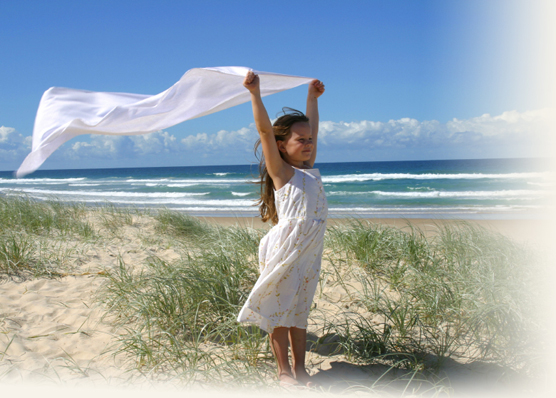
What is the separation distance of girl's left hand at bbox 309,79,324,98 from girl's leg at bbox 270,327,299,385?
1.64 m

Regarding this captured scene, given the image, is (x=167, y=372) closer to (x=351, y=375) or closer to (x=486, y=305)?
(x=351, y=375)

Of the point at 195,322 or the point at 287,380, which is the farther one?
the point at 195,322

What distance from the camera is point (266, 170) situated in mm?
2484

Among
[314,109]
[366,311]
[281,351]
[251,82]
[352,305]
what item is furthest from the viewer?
[352,305]

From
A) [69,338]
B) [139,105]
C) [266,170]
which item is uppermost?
[139,105]

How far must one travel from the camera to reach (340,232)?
4.46 metres

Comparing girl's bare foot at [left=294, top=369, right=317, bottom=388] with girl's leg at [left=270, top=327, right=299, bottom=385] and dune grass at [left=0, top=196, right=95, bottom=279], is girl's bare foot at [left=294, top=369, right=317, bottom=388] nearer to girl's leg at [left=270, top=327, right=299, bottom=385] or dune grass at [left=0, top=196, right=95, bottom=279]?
girl's leg at [left=270, top=327, right=299, bottom=385]

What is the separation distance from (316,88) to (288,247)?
1249mm

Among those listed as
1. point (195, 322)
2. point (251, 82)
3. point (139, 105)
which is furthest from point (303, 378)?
point (139, 105)

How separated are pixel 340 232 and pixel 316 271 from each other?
2195 millimetres

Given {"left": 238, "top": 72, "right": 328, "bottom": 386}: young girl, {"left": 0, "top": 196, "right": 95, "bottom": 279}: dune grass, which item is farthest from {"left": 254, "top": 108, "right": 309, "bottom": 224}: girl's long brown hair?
{"left": 0, "top": 196, "right": 95, "bottom": 279}: dune grass

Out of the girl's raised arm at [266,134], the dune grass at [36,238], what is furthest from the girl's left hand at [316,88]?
the dune grass at [36,238]

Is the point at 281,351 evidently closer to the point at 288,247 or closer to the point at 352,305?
the point at 288,247

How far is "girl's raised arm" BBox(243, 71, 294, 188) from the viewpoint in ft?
7.01
